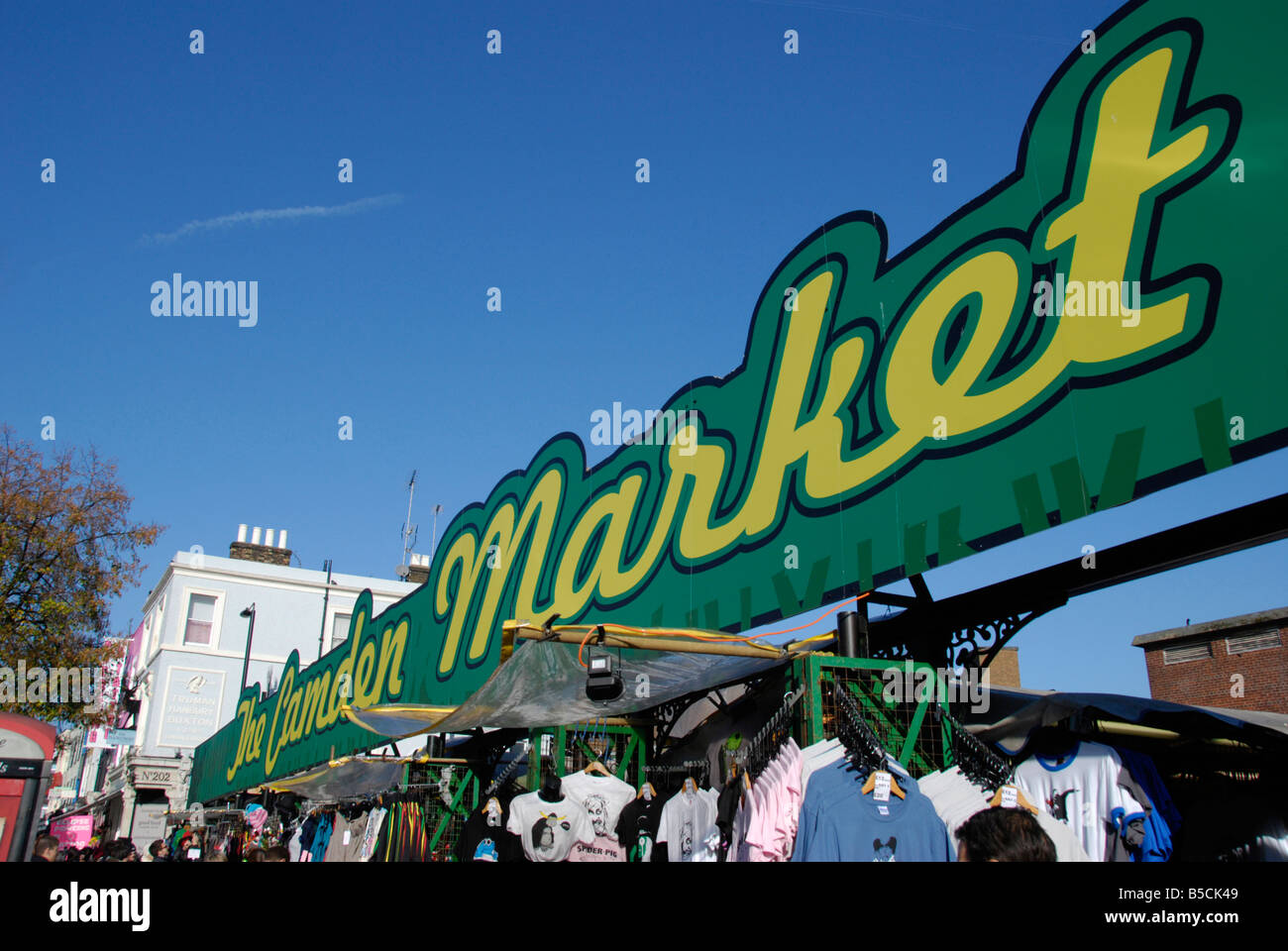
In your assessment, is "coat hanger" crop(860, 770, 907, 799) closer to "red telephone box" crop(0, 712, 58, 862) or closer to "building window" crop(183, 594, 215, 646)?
"red telephone box" crop(0, 712, 58, 862)

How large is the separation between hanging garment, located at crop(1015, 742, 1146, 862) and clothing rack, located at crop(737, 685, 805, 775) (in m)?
1.58

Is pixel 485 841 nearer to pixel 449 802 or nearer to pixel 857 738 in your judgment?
pixel 449 802

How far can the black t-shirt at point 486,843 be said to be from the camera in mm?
7871

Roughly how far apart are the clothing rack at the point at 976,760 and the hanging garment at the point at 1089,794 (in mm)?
609

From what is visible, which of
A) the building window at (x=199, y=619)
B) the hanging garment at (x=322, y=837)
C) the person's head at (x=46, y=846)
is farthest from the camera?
the building window at (x=199, y=619)

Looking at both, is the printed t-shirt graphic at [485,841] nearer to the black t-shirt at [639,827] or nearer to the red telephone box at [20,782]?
the black t-shirt at [639,827]

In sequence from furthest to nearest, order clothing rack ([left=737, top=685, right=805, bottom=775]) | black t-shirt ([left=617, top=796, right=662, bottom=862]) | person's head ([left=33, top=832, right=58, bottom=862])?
person's head ([left=33, top=832, right=58, bottom=862]), black t-shirt ([left=617, top=796, right=662, bottom=862]), clothing rack ([left=737, top=685, right=805, bottom=775])

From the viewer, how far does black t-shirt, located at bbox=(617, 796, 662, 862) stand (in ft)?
24.5

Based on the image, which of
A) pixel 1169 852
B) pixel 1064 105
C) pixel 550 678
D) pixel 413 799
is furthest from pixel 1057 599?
pixel 413 799

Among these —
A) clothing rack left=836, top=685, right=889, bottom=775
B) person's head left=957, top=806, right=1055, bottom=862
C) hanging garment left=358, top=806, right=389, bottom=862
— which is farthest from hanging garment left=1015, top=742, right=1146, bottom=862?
hanging garment left=358, top=806, right=389, bottom=862

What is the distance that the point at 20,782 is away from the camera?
670 cm

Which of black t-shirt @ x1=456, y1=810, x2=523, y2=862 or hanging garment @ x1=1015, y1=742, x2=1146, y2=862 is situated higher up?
hanging garment @ x1=1015, y1=742, x2=1146, y2=862

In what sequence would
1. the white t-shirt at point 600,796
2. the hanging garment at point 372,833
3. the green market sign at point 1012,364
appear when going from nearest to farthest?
the green market sign at point 1012,364 → the white t-shirt at point 600,796 → the hanging garment at point 372,833

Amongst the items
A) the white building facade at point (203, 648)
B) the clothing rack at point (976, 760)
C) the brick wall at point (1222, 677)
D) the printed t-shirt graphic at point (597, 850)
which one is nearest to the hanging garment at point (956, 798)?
the clothing rack at point (976, 760)
